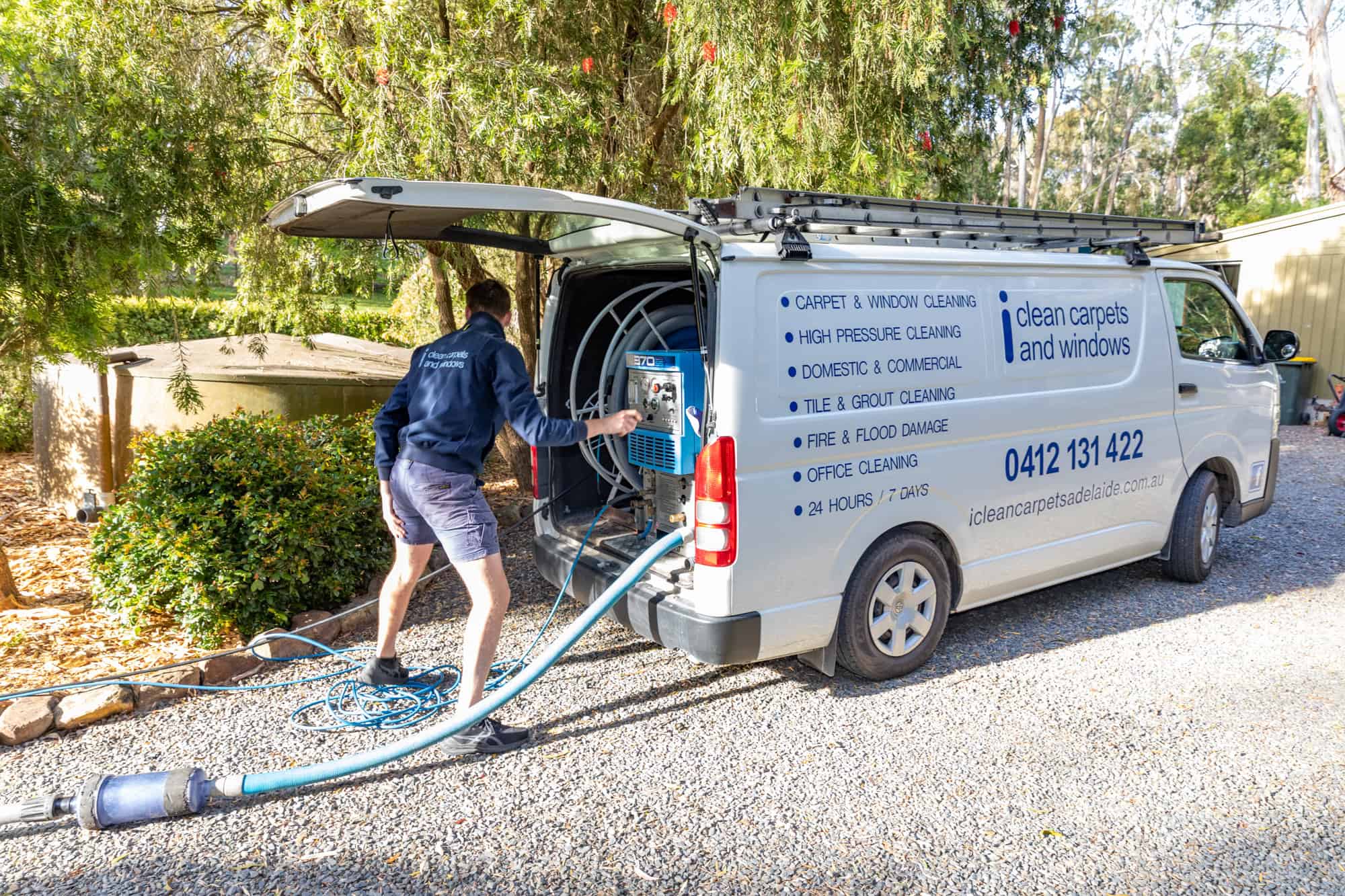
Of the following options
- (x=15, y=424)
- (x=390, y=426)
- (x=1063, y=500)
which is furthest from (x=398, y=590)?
(x=15, y=424)

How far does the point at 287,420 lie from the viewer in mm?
7656

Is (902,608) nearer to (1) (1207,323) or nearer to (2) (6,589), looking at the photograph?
(1) (1207,323)

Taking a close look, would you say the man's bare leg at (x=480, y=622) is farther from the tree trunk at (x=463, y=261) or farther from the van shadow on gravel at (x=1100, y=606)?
the tree trunk at (x=463, y=261)

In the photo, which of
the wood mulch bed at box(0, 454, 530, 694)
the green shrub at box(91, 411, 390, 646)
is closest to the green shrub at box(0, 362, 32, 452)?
the wood mulch bed at box(0, 454, 530, 694)

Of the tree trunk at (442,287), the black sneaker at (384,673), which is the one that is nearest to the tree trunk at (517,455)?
the tree trunk at (442,287)

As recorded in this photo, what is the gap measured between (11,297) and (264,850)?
3.55 m

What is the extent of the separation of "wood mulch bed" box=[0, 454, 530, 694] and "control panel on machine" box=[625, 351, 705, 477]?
8.21ft

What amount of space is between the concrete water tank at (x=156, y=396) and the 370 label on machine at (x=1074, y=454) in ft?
17.7

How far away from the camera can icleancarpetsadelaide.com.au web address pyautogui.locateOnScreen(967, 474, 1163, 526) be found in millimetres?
4691

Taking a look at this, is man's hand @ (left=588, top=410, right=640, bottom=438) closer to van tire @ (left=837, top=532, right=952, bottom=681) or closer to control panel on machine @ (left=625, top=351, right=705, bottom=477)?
control panel on machine @ (left=625, top=351, right=705, bottom=477)

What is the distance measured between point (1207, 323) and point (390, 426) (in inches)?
205

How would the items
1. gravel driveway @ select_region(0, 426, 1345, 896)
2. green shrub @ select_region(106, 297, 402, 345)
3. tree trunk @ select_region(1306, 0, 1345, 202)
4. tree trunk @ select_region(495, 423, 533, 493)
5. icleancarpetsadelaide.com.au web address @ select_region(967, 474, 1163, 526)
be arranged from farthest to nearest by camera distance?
1. tree trunk @ select_region(1306, 0, 1345, 202)
2. tree trunk @ select_region(495, 423, 533, 493)
3. green shrub @ select_region(106, 297, 402, 345)
4. icleancarpetsadelaide.com.au web address @ select_region(967, 474, 1163, 526)
5. gravel driveway @ select_region(0, 426, 1345, 896)

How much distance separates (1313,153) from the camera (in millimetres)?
29703

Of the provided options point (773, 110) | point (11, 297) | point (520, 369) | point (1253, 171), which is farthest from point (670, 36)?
point (1253, 171)
